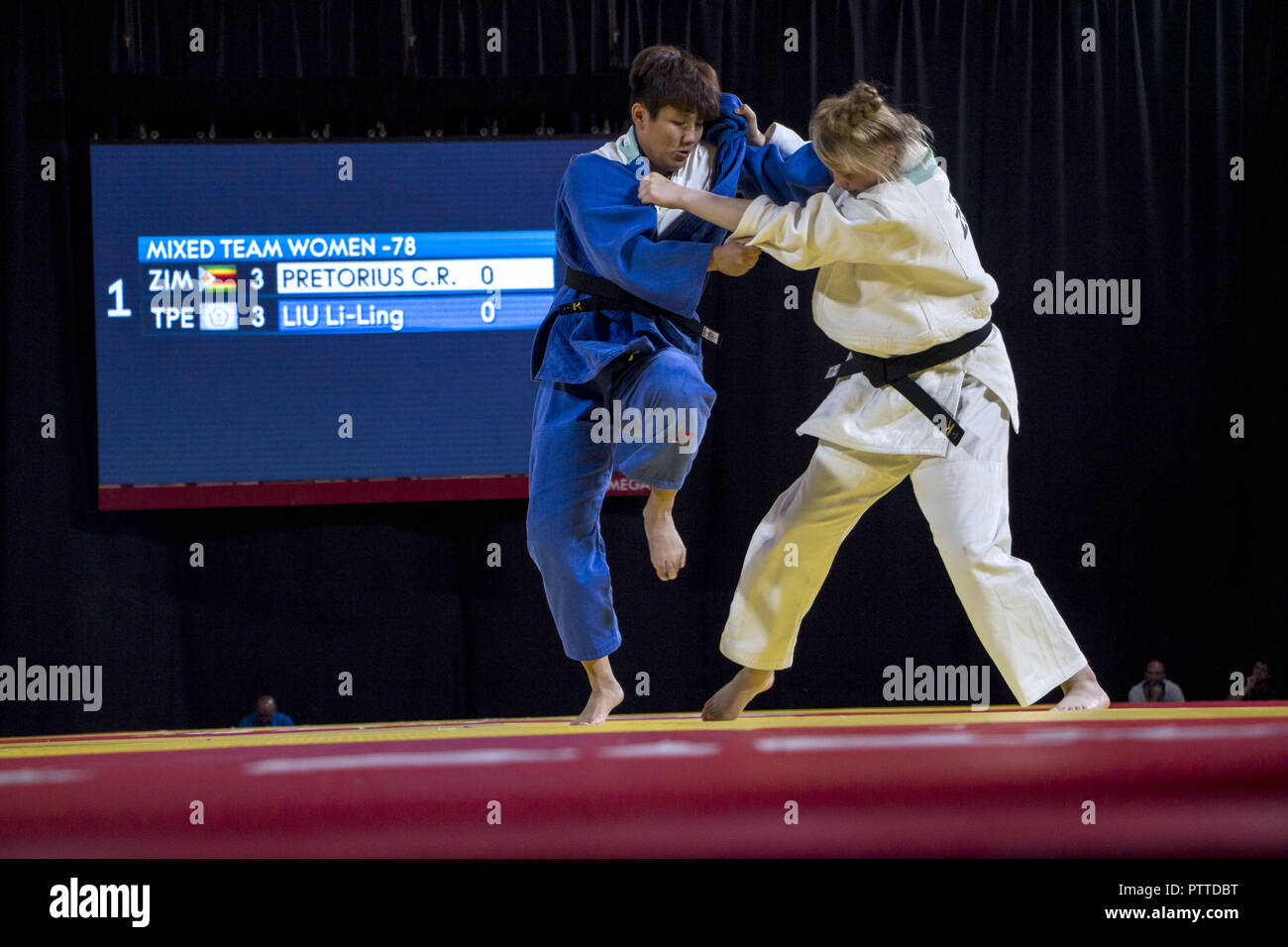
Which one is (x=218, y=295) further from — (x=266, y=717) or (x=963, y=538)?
(x=963, y=538)

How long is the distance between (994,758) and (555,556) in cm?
97

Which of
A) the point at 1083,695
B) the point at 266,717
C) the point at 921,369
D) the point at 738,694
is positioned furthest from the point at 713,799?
the point at 266,717

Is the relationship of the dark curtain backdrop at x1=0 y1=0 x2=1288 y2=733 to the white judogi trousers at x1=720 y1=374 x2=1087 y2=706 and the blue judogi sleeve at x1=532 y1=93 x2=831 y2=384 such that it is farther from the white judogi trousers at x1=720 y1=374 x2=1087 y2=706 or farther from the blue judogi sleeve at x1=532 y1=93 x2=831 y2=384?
the white judogi trousers at x1=720 y1=374 x2=1087 y2=706

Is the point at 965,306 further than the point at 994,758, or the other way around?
the point at 965,306

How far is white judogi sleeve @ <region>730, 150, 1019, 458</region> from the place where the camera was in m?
2.23

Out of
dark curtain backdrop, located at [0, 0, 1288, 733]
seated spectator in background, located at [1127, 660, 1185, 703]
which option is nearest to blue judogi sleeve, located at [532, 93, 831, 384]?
dark curtain backdrop, located at [0, 0, 1288, 733]

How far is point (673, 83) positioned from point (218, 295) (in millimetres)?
2460

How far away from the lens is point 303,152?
14.0 feet

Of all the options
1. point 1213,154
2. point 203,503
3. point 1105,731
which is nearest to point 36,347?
point 203,503

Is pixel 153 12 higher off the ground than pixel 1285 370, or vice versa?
pixel 153 12

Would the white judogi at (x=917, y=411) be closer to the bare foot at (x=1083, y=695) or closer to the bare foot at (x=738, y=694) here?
the bare foot at (x=1083, y=695)

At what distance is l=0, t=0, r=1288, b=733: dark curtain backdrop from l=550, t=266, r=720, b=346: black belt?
205 cm

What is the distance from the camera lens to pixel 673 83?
7.85ft
